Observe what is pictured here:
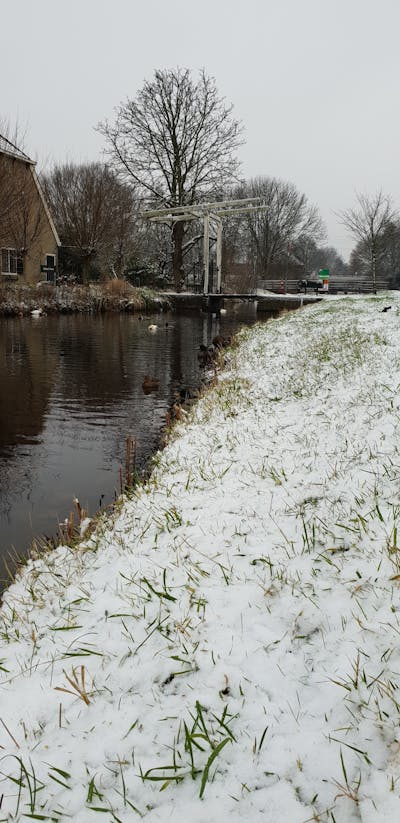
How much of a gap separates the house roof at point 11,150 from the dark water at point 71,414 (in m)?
12.2

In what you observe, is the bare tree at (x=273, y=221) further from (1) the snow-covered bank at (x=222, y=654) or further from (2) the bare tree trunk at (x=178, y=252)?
(1) the snow-covered bank at (x=222, y=654)

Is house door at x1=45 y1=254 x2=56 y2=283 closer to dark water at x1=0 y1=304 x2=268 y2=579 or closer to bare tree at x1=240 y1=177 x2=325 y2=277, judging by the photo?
dark water at x1=0 y1=304 x2=268 y2=579

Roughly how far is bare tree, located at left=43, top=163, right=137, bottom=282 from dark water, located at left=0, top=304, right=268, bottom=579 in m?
16.8

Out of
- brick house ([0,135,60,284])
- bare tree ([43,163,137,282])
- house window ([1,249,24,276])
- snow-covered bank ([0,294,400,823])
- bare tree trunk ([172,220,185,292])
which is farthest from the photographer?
bare tree trunk ([172,220,185,292])

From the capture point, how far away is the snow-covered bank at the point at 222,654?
1427mm

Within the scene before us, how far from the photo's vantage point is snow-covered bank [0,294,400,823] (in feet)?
4.68

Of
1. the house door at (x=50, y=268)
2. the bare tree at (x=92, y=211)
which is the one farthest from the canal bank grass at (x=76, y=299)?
the bare tree at (x=92, y=211)

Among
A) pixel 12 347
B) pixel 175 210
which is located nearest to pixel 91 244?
pixel 175 210

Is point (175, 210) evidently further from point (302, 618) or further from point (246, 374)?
point (302, 618)

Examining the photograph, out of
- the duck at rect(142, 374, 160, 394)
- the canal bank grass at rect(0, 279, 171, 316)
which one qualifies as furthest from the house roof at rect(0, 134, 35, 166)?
the duck at rect(142, 374, 160, 394)

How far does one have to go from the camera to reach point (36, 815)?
1.44m

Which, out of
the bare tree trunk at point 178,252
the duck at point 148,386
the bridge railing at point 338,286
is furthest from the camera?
the bridge railing at point 338,286

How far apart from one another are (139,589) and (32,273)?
28.3 m

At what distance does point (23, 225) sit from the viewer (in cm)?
2450
